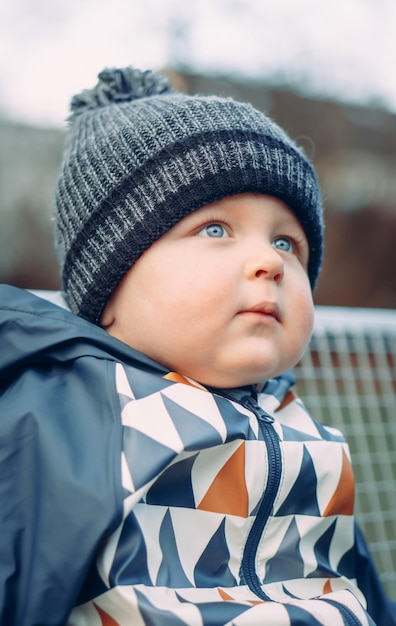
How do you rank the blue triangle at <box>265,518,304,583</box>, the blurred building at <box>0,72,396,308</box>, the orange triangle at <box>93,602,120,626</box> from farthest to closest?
the blurred building at <box>0,72,396,308</box> < the blue triangle at <box>265,518,304,583</box> < the orange triangle at <box>93,602,120,626</box>

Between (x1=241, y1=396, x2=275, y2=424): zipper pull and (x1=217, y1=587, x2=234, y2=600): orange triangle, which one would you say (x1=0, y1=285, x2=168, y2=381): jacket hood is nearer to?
(x1=241, y1=396, x2=275, y2=424): zipper pull

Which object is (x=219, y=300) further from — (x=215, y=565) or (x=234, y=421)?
(x=215, y=565)

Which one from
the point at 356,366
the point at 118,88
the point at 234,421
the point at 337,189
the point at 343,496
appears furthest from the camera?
the point at 337,189

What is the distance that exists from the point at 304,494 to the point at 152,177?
41 cm

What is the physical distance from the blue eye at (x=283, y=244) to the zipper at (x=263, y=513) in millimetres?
224

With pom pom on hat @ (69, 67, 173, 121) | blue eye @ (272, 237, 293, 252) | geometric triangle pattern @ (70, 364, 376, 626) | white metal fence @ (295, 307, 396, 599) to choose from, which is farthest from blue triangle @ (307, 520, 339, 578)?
pom pom on hat @ (69, 67, 173, 121)

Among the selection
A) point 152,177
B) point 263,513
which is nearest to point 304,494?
point 263,513

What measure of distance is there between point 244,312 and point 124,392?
0.52 ft

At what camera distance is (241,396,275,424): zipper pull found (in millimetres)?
768

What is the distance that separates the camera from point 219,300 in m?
0.72

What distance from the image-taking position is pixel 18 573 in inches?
23.6

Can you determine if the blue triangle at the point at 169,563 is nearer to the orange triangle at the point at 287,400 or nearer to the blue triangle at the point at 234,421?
the blue triangle at the point at 234,421

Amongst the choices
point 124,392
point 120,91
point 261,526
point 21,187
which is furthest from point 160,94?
point 21,187

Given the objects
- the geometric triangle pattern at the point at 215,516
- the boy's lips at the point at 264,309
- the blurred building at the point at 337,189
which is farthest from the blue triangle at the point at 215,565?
the blurred building at the point at 337,189
